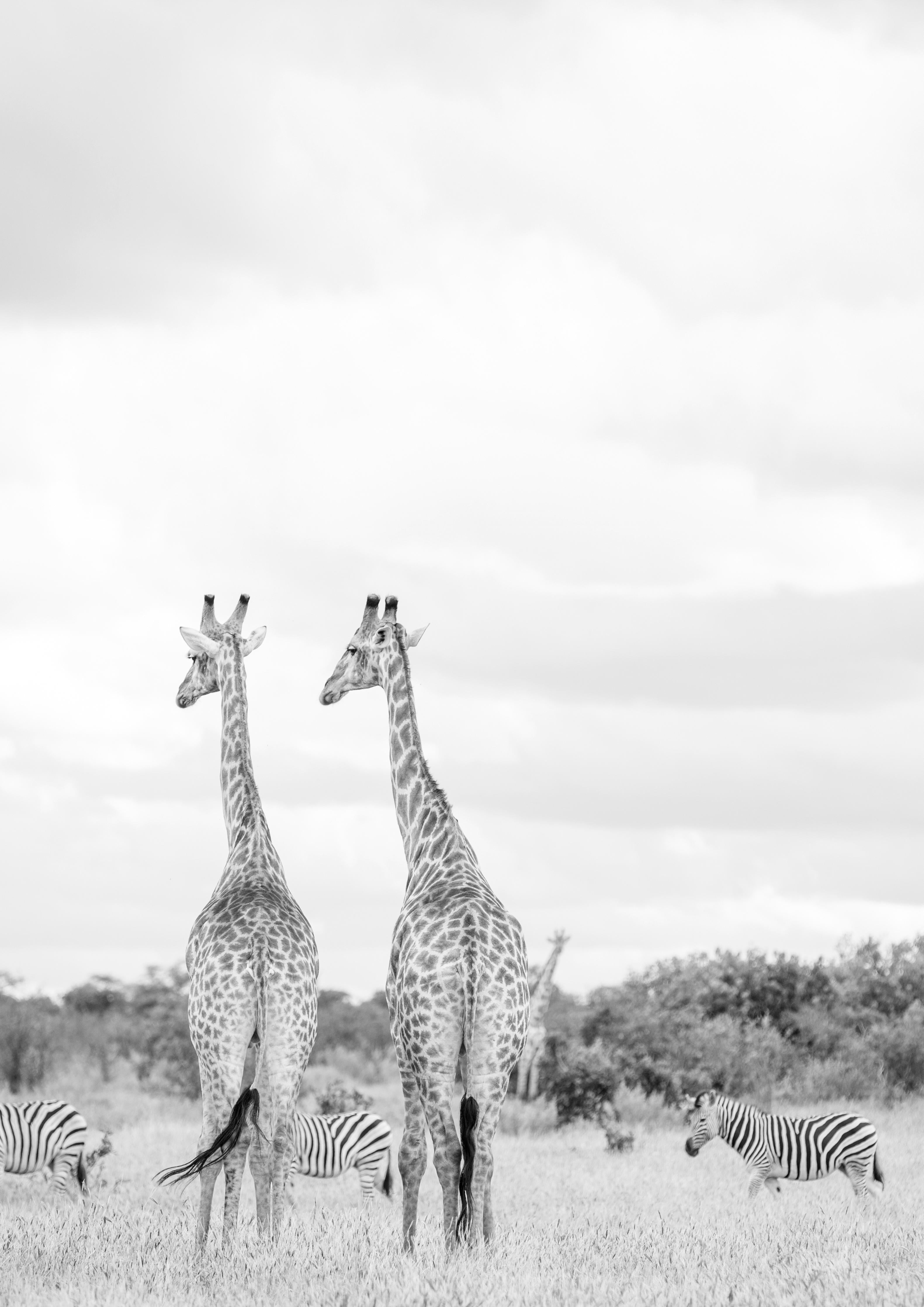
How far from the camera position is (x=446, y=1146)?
388 inches

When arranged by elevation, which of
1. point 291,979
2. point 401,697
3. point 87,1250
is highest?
point 401,697

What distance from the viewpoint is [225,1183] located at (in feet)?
35.0

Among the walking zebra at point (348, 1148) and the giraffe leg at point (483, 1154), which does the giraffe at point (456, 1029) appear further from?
the walking zebra at point (348, 1148)

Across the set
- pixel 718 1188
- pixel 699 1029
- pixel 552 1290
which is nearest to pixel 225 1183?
pixel 552 1290

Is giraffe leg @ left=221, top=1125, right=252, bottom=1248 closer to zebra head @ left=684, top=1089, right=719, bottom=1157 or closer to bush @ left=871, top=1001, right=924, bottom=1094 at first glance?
zebra head @ left=684, top=1089, right=719, bottom=1157

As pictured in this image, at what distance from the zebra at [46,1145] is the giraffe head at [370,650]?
6097mm

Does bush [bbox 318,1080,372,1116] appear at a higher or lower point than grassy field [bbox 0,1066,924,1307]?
higher

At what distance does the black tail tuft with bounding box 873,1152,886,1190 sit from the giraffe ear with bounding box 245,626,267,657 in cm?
787

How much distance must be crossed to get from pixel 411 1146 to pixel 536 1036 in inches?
654

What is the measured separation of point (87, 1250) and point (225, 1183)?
101 cm

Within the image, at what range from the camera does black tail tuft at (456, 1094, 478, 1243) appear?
31.8 feet

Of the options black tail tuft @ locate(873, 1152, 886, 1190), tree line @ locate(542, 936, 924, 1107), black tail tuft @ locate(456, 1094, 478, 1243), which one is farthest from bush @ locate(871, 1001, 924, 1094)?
black tail tuft @ locate(456, 1094, 478, 1243)

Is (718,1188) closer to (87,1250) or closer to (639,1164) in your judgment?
(639,1164)

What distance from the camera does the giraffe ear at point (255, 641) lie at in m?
13.9
